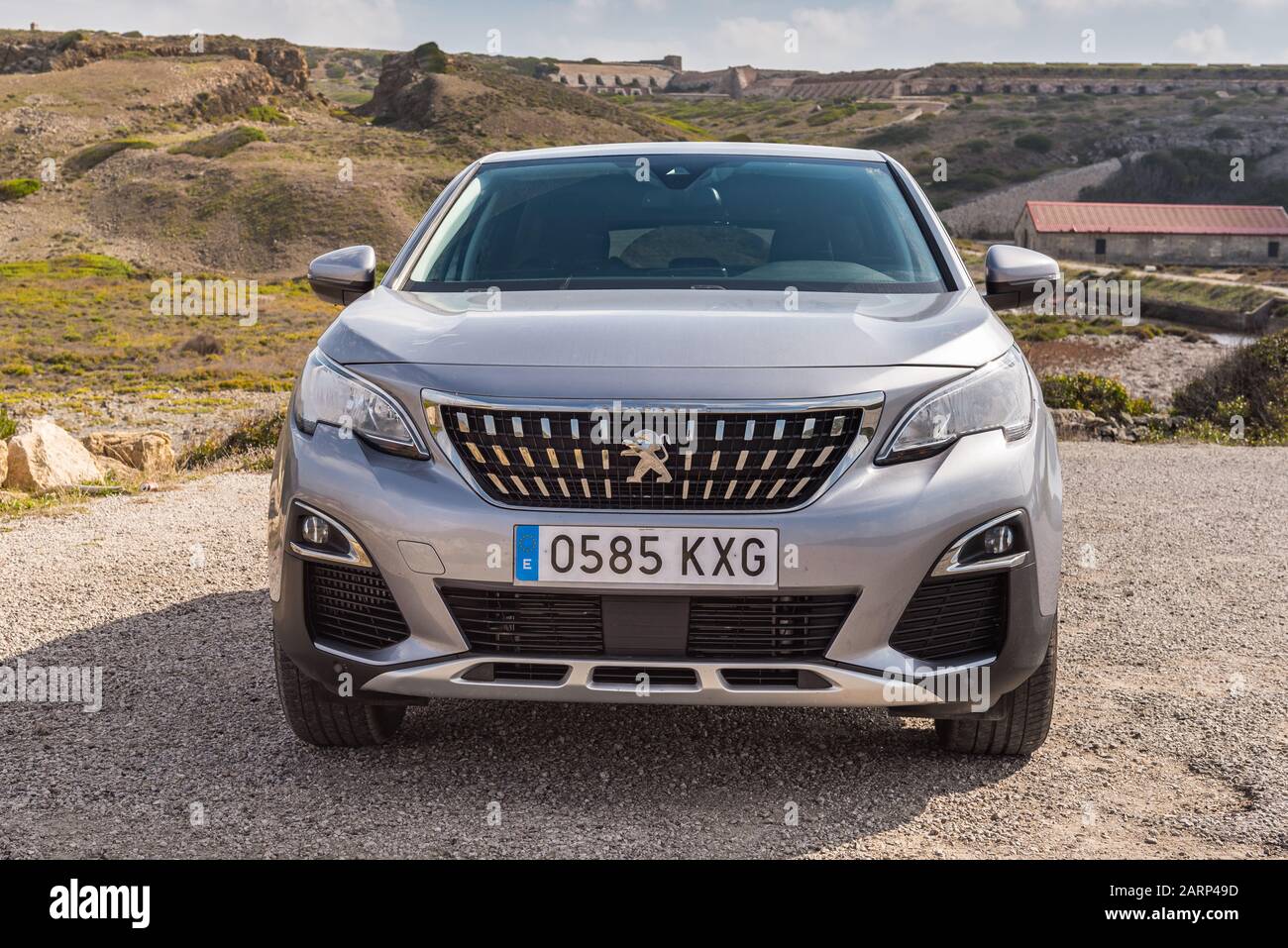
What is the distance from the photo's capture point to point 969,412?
321cm

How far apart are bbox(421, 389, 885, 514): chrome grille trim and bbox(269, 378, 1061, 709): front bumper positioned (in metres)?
0.03

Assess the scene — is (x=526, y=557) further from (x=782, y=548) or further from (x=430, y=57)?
(x=430, y=57)

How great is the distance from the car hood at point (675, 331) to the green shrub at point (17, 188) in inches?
2961

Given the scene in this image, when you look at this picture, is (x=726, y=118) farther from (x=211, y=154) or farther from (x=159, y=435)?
(x=159, y=435)

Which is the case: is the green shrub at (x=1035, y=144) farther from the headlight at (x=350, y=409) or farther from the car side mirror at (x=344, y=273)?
the headlight at (x=350, y=409)

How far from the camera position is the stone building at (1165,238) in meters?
71.9

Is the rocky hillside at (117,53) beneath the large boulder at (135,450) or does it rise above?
above

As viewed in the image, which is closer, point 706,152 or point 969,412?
point 969,412

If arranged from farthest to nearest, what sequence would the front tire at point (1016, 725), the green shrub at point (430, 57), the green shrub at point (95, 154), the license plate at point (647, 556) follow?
1. the green shrub at point (430, 57)
2. the green shrub at point (95, 154)
3. the front tire at point (1016, 725)
4. the license plate at point (647, 556)

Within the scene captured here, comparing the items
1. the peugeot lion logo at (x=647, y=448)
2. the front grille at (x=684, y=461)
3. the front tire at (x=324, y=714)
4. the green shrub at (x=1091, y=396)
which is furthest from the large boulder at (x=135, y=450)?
the green shrub at (x=1091, y=396)

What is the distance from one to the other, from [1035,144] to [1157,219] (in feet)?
121

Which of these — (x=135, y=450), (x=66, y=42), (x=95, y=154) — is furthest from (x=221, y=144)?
(x=135, y=450)

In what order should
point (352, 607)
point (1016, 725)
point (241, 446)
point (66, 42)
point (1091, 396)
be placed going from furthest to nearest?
point (66, 42)
point (1091, 396)
point (241, 446)
point (1016, 725)
point (352, 607)
